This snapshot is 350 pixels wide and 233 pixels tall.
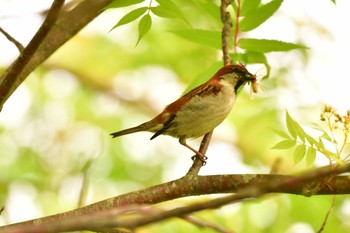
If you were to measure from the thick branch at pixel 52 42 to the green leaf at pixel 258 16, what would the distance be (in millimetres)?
859

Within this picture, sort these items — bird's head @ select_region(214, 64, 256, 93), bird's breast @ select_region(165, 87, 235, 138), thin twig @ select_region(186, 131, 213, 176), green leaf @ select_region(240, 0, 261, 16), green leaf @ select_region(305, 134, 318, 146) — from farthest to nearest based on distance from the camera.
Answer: bird's head @ select_region(214, 64, 256, 93) → bird's breast @ select_region(165, 87, 235, 138) → green leaf @ select_region(240, 0, 261, 16) → thin twig @ select_region(186, 131, 213, 176) → green leaf @ select_region(305, 134, 318, 146)

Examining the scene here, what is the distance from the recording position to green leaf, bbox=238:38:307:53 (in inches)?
127

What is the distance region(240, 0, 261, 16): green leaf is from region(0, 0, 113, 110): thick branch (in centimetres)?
84

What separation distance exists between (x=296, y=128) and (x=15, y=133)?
Answer: 590 cm

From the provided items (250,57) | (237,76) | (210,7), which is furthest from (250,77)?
(210,7)

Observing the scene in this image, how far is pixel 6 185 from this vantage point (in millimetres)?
6504

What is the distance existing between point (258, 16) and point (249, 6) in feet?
0.26

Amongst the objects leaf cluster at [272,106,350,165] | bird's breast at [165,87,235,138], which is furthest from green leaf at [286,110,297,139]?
bird's breast at [165,87,235,138]

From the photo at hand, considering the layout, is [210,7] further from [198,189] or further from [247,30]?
[198,189]

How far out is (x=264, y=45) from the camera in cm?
331

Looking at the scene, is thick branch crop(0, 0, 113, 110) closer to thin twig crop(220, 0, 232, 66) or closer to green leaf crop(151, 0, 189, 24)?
green leaf crop(151, 0, 189, 24)

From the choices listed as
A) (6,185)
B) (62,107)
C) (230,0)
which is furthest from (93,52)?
(230,0)

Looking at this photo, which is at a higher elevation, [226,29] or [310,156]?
[226,29]

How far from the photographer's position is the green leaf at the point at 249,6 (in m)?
3.32
